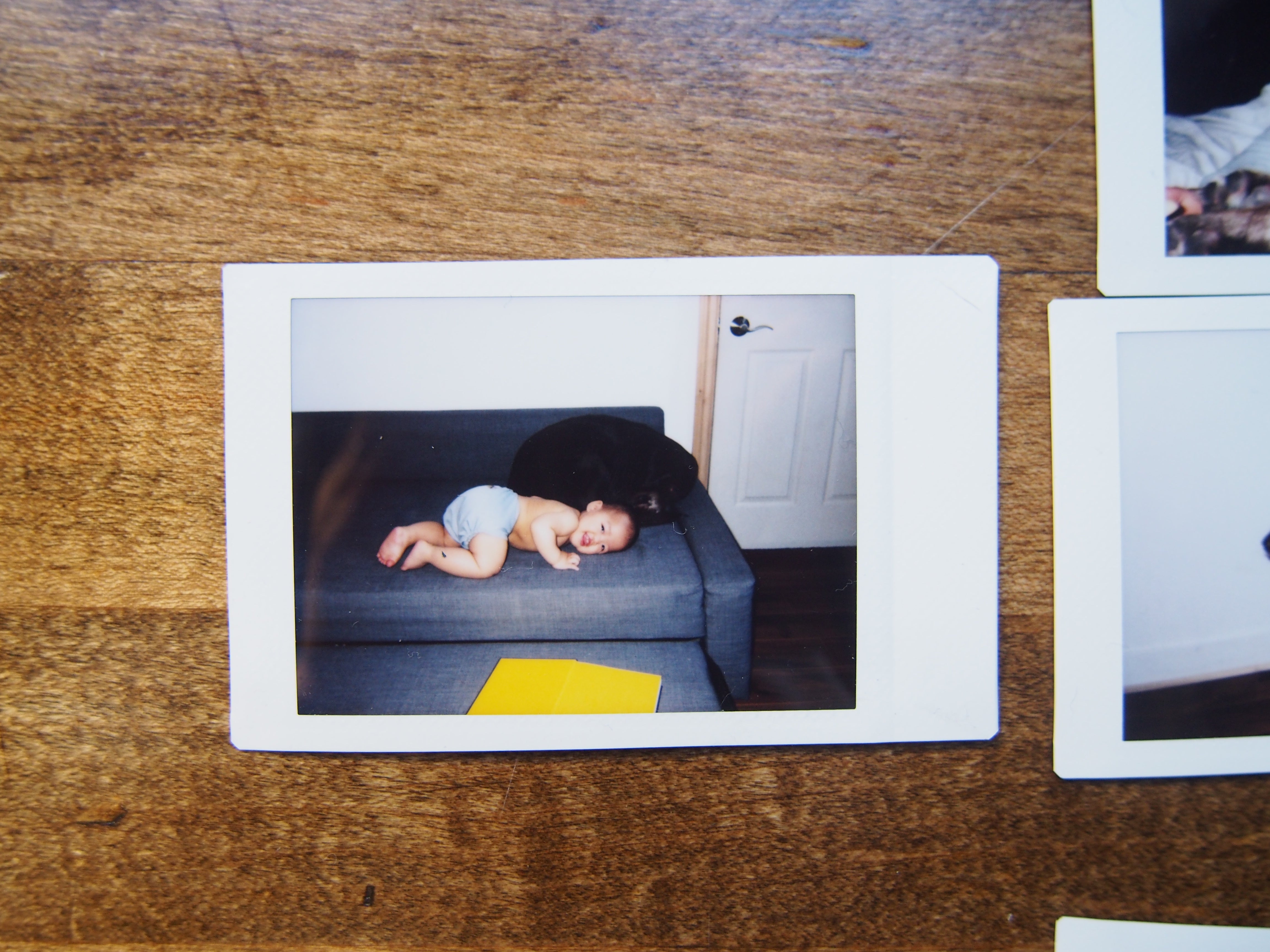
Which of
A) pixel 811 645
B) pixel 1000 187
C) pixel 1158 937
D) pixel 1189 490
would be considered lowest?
pixel 1158 937

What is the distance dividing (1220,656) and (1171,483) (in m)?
0.14

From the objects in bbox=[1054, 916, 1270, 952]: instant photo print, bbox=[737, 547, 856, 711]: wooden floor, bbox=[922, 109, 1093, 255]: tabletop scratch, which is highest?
bbox=[922, 109, 1093, 255]: tabletop scratch

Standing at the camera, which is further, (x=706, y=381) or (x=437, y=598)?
(x=437, y=598)

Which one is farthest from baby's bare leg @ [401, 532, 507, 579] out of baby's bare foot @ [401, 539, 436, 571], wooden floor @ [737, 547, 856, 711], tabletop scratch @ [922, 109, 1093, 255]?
tabletop scratch @ [922, 109, 1093, 255]

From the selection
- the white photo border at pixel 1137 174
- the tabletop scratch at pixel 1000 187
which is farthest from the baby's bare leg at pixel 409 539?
the white photo border at pixel 1137 174

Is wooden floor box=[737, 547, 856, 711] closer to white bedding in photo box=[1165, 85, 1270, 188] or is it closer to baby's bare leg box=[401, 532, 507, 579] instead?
baby's bare leg box=[401, 532, 507, 579]

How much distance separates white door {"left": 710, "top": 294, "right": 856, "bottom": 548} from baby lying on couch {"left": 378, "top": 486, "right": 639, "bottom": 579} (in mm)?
117

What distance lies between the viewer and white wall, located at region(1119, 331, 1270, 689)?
17.7 inches

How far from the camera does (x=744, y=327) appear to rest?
1.42ft

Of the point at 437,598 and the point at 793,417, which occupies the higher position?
the point at 793,417

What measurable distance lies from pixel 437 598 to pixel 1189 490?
1.95 feet

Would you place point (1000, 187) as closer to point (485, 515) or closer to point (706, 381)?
point (706, 381)

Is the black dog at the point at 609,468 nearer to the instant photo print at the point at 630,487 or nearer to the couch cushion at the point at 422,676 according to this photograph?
the instant photo print at the point at 630,487

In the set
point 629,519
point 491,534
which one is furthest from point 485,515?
point 629,519
